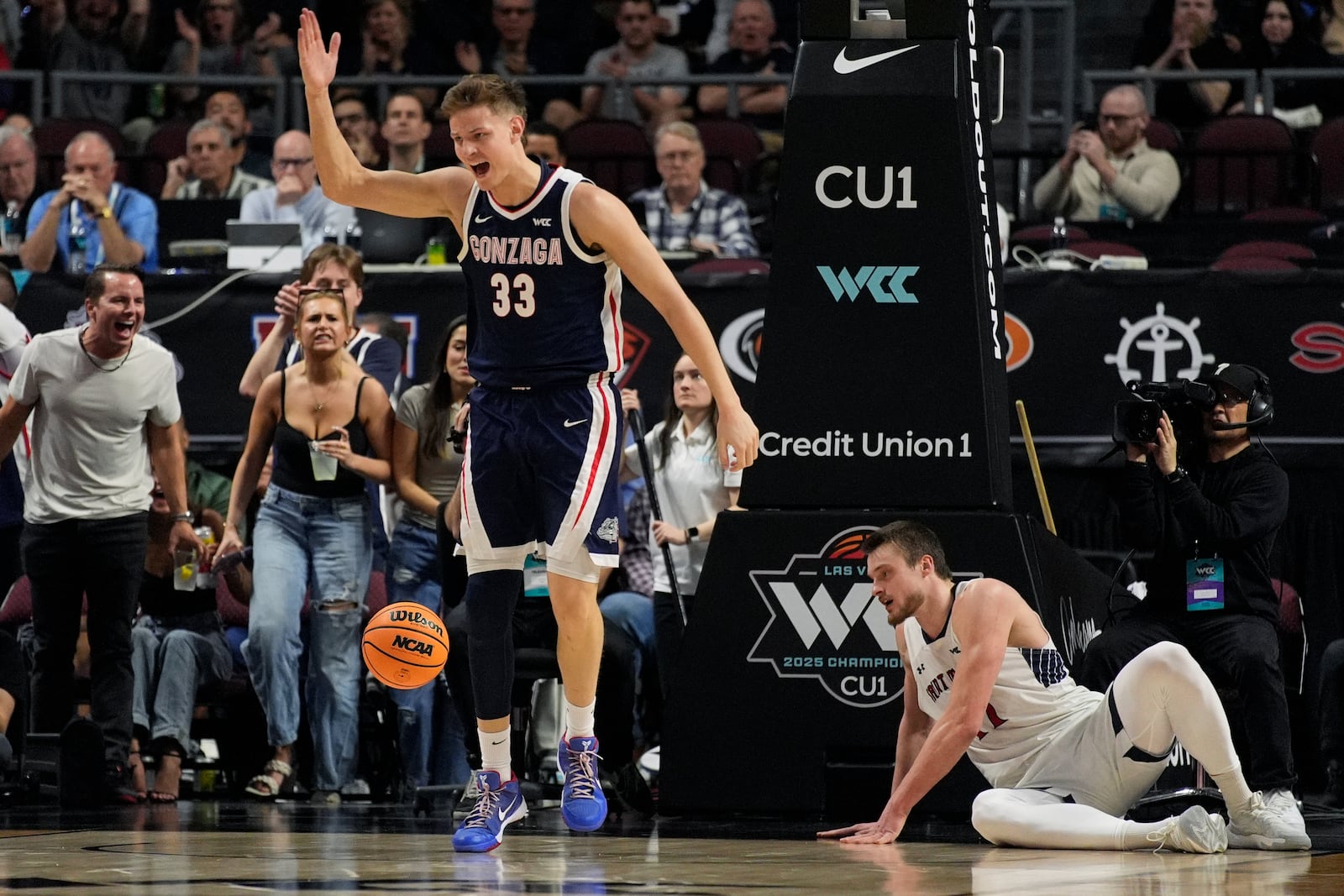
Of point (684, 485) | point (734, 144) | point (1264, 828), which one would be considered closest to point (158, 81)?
point (734, 144)

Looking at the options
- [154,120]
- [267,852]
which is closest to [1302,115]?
[154,120]

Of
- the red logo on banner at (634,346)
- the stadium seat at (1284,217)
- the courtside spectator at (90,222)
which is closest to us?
the red logo on banner at (634,346)

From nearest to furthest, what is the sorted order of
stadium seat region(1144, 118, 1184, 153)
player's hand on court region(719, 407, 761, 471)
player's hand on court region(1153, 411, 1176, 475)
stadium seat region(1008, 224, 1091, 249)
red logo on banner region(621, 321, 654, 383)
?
player's hand on court region(719, 407, 761, 471), player's hand on court region(1153, 411, 1176, 475), red logo on banner region(621, 321, 654, 383), stadium seat region(1008, 224, 1091, 249), stadium seat region(1144, 118, 1184, 153)

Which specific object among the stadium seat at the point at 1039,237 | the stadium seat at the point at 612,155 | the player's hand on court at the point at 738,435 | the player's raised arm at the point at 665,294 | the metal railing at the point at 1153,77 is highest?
the metal railing at the point at 1153,77

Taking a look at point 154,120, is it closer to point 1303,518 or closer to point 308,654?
point 308,654

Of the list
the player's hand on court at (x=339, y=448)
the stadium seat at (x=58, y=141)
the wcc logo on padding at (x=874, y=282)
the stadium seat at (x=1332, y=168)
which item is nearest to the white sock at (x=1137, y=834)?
the wcc logo on padding at (x=874, y=282)

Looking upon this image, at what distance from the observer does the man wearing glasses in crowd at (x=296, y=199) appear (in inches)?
368

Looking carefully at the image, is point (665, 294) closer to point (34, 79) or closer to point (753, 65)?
point (753, 65)

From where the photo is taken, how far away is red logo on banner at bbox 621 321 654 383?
27.9 ft

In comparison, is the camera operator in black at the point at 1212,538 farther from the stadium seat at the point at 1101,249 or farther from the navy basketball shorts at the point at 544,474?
the stadium seat at the point at 1101,249

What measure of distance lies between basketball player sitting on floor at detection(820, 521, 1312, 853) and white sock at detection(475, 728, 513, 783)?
3.24ft

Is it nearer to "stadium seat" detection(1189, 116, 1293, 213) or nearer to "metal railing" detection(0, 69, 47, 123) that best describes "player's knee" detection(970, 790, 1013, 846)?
"stadium seat" detection(1189, 116, 1293, 213)

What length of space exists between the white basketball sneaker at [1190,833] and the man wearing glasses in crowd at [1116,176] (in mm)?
5860

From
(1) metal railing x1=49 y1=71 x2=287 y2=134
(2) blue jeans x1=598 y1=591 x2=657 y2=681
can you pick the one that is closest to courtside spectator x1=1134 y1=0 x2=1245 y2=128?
(1) metal railing x1=49 y1=71 x2=287 y2=134
